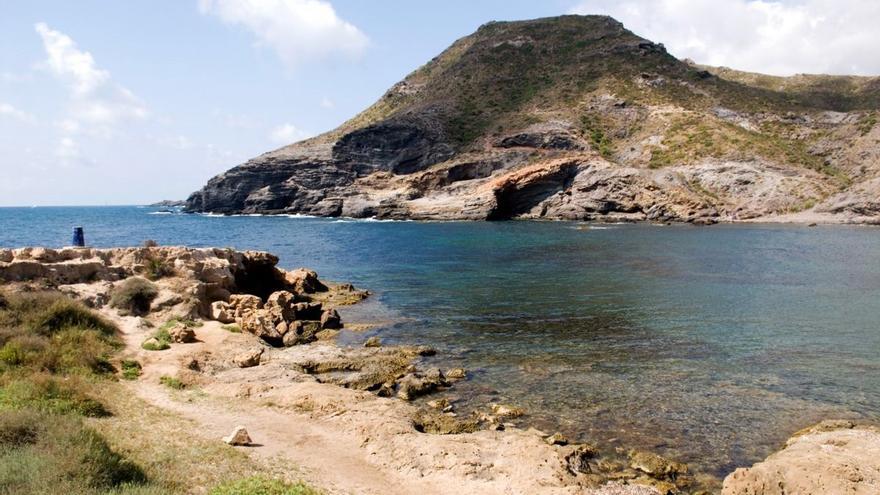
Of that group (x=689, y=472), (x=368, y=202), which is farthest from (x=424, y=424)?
(x=368, y=202)

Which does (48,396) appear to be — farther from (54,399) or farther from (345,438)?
(345,438)

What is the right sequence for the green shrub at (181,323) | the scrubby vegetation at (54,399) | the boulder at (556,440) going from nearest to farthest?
the scrubby vegetation at (54,399)
the boulder at (556,440)
the green shrub at (181,323)

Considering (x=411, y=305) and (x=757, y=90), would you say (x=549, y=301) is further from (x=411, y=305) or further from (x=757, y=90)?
(x=757, y=90)

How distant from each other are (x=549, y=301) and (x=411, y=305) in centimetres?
795

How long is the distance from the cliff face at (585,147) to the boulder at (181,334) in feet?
269

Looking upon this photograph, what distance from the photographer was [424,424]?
1409cm

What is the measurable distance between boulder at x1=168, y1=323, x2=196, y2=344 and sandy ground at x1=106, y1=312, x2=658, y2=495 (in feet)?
5.31

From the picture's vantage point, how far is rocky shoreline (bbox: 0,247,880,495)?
1090 cm

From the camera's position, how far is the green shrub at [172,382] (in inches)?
616

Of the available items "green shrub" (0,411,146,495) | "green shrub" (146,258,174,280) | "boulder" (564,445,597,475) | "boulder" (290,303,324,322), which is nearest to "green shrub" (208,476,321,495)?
"green shrub" (0,411,146,495)

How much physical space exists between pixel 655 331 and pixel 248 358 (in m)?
17.2

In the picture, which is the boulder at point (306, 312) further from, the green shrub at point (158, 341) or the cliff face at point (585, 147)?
the cliff face at point (585, 147)

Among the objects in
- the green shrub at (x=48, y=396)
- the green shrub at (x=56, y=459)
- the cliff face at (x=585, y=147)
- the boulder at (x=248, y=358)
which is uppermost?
the cliff face at (x=585, y=147)

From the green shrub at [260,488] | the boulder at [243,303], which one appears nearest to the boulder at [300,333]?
the boulder at [243,303]
